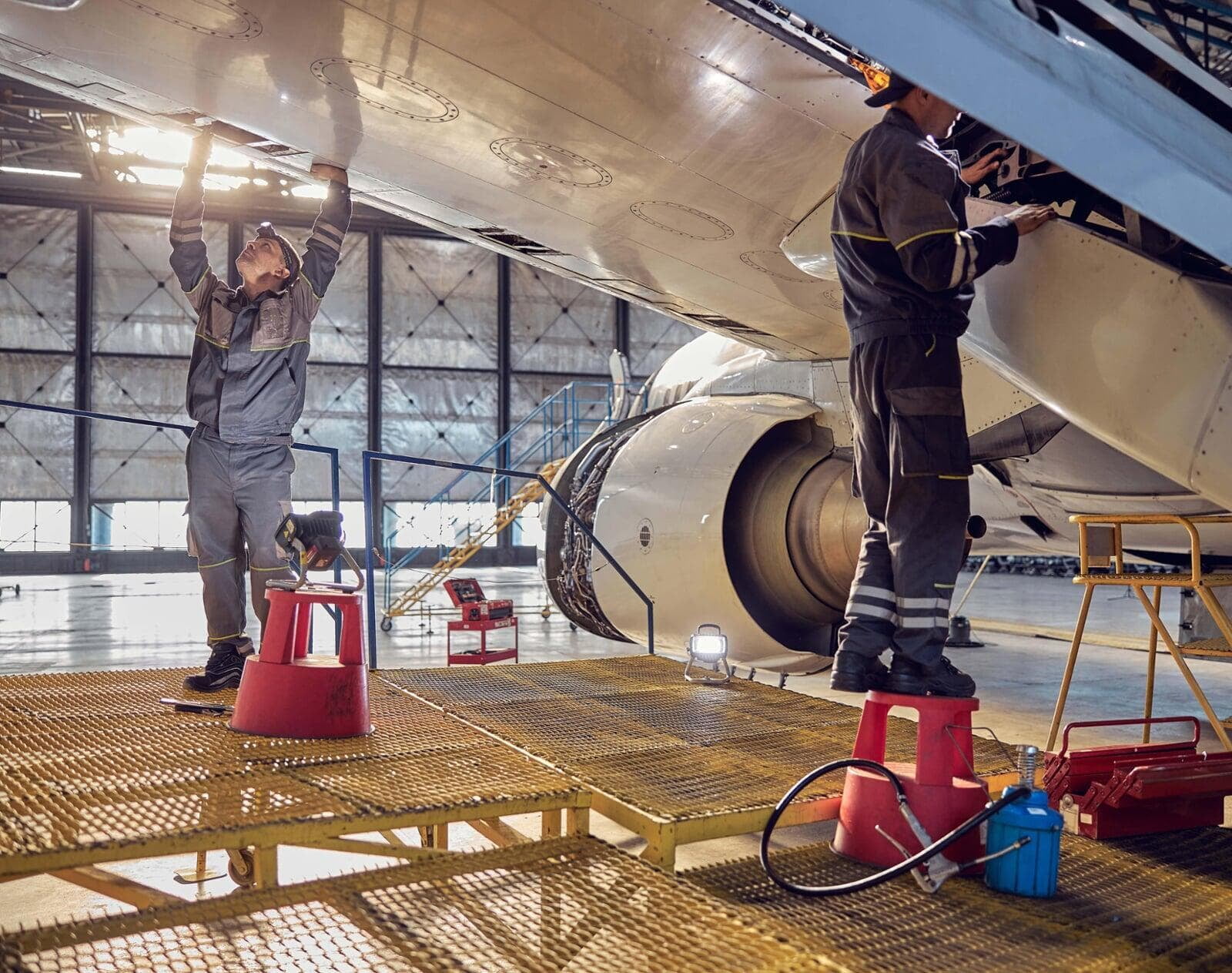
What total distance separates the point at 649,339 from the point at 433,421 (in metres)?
6.64

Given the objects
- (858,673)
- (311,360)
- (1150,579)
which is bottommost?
(858,673)

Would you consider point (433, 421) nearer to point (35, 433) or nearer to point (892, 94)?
point (35, 433)

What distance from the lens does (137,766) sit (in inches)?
110

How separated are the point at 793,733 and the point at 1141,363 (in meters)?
1.68

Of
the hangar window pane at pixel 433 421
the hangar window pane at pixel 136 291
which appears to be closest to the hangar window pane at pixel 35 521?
the hangar window pane at pixel 136 291

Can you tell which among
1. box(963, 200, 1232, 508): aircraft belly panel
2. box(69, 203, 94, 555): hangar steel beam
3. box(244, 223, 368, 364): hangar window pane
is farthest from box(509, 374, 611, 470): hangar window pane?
box(963, 200, 1232, 508): aircraft belly panel

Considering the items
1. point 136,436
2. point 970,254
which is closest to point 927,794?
point 970,254

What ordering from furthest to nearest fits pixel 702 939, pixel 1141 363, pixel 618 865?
pixel 1141 363 < pixel 618 865 < pixel 702 939

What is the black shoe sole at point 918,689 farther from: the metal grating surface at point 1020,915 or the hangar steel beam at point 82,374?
the hangar steel beam at point 82,374

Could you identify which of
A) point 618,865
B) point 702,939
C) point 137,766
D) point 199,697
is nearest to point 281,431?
point 199,697

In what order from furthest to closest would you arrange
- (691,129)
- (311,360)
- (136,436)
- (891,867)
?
1. (311,360)
2. (136,436)
3. (691,129)
4. (891,867)

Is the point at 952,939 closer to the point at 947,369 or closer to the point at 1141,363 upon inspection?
the point at 947,369

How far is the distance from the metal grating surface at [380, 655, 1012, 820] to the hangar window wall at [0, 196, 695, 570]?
21998 millimetres

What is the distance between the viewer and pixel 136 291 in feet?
87.5
